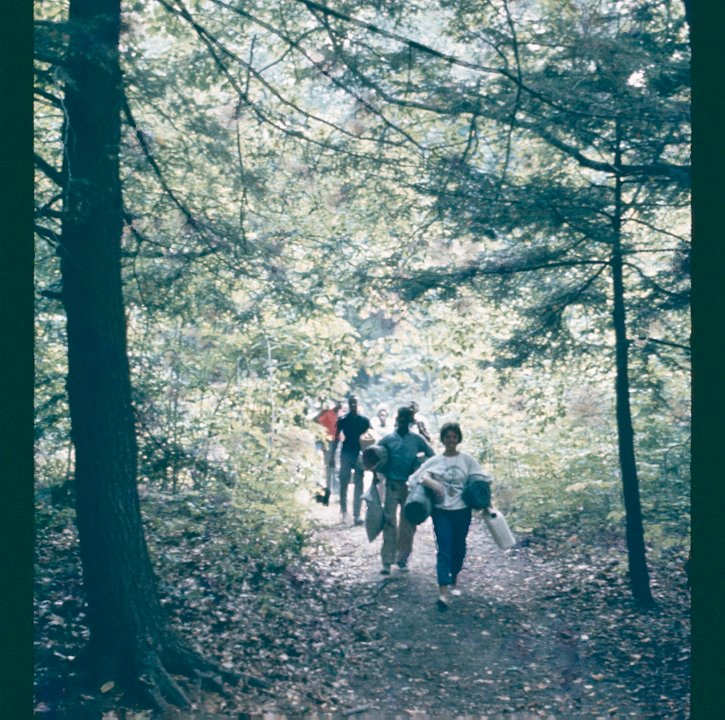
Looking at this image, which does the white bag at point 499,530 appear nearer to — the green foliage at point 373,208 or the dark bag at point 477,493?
the dark bag at point 477,493

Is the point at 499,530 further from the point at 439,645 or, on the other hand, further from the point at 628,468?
the point at 628,468

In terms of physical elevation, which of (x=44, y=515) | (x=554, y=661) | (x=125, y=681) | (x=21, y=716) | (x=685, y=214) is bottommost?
(x=554, y=661)

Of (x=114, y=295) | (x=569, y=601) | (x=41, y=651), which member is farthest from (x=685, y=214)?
(x=41, y=651)

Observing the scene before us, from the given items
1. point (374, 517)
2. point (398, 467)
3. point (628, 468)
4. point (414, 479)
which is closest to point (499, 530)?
point (414, 479)

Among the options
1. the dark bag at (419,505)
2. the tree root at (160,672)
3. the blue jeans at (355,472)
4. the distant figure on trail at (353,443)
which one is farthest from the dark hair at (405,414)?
the tree root at (160,672)

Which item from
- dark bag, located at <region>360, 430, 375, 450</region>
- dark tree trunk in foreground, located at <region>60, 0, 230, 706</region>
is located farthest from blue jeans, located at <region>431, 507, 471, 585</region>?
dark bag, located at <region>360, 430, 375, 450</region>

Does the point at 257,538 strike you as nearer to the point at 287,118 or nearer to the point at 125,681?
the point at 125,681

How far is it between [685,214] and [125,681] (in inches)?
350

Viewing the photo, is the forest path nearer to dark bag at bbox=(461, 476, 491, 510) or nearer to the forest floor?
the forest floor

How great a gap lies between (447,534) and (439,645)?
1.28 m

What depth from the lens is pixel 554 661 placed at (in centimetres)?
663

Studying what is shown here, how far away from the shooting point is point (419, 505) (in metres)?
7.64

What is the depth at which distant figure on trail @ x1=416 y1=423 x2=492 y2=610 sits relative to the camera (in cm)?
758

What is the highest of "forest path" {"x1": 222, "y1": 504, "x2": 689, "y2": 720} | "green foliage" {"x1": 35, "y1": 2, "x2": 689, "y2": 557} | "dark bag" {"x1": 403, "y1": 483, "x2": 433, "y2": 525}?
"green foliage" {"x1": 35, "y1": 2, "x2": 689, "y2": 557}
